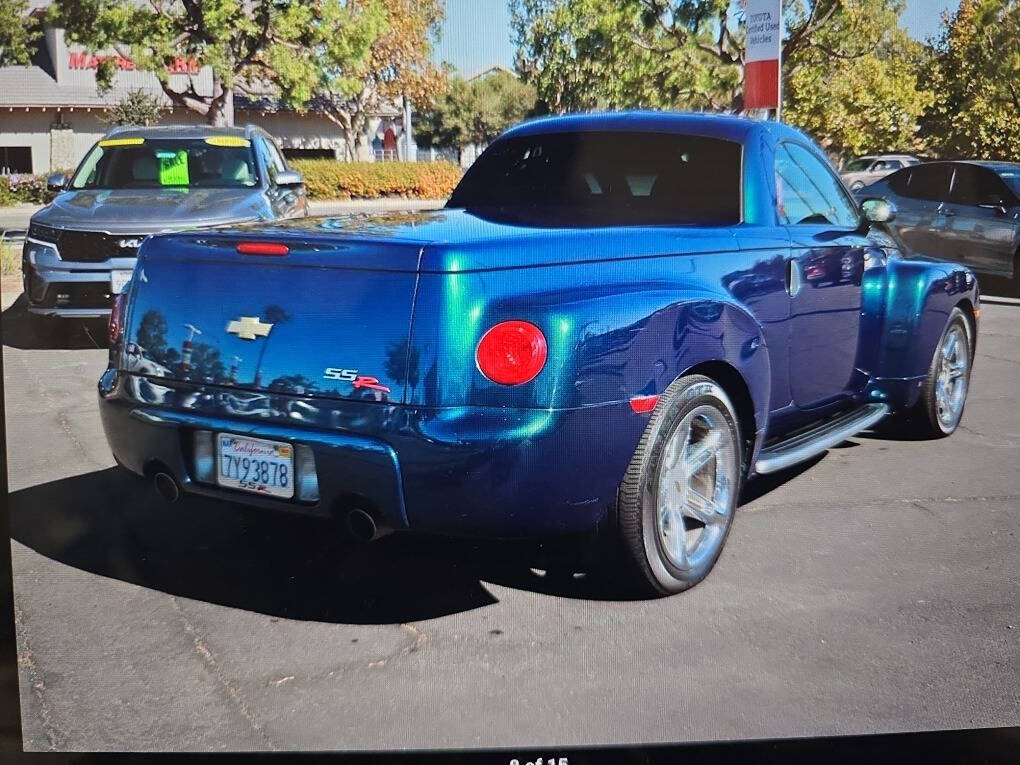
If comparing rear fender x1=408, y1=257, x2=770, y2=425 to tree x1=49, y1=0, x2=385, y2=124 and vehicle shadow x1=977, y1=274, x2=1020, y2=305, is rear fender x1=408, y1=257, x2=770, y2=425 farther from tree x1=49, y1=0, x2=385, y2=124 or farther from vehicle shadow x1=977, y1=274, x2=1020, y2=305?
vehicle shadow x1=977, y1=274, x2=1020, y2=305

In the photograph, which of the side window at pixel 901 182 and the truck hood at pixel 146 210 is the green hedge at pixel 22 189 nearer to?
the truck hood at pixel 146 210

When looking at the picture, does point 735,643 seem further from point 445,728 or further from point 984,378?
point 984,378

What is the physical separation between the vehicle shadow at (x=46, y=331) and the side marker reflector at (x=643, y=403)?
5.58 feet

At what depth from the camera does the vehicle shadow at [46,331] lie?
3338 mm

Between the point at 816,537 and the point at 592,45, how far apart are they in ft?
6.17

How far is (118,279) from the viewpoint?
12.5ft

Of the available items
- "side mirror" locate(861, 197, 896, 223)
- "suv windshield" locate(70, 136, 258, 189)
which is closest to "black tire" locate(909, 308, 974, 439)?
"side mirror" locate(861, 197, 896, 223)

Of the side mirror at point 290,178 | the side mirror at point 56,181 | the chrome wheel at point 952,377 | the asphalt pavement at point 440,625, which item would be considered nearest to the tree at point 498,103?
the side mirror at point 290,178

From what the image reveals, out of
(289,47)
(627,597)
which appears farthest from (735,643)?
(289,47)

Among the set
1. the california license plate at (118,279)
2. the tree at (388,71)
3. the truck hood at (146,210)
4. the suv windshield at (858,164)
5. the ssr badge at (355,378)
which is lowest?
the ssr badge at (355,378)

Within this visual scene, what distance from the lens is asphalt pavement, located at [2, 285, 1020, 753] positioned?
9.02 feet

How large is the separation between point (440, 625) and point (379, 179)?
61.6 inches

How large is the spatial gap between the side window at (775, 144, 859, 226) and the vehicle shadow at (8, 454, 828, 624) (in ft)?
5.28

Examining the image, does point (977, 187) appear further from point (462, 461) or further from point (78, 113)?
point (78, 113)
